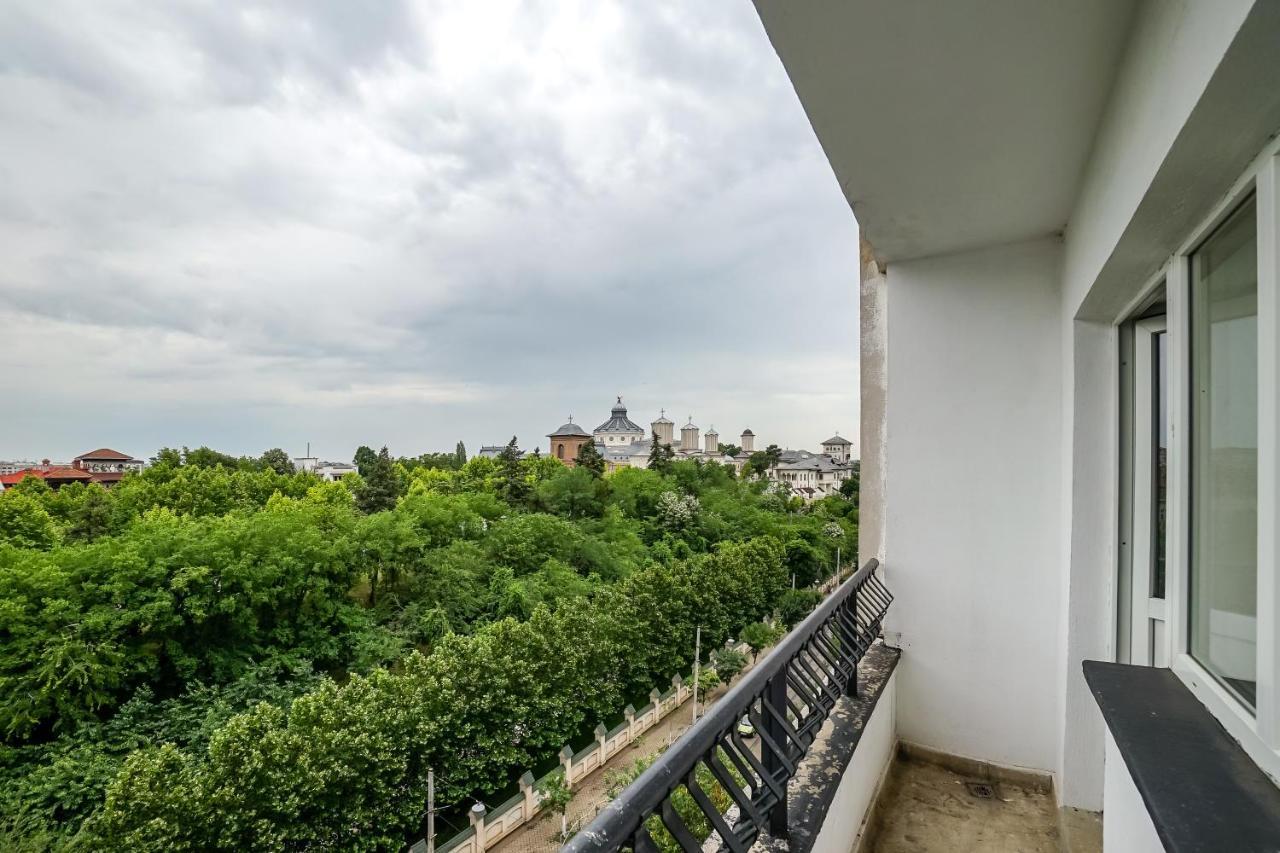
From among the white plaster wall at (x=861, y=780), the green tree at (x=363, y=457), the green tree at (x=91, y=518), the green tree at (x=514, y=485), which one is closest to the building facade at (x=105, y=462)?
the green tree at (x=363, y=457)

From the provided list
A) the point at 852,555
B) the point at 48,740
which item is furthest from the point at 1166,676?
the point at 852,555

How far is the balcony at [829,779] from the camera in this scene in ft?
2.37

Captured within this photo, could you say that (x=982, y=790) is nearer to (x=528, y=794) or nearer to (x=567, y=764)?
(x=528, y=794)

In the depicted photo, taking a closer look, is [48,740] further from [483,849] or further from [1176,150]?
[1176,150]

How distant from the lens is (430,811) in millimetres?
8742

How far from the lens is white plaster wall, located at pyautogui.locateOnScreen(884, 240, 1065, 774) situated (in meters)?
2.18

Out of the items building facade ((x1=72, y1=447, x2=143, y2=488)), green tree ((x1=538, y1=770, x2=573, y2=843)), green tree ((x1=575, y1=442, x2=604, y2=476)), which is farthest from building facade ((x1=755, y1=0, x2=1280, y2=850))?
building facade ((x1=72, y1=447, x2=143, y2=488))

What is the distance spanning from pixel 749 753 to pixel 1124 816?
0.86 m

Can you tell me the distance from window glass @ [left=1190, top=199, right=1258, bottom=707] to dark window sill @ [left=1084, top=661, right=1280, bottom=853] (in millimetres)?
88

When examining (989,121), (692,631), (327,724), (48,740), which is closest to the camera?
(989,121)

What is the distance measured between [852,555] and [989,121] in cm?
2939

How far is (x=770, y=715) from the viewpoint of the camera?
110 centimetres

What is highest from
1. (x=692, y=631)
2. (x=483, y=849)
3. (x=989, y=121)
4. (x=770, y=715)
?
(x=989, y=121)

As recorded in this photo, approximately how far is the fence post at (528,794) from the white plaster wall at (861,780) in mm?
9178
